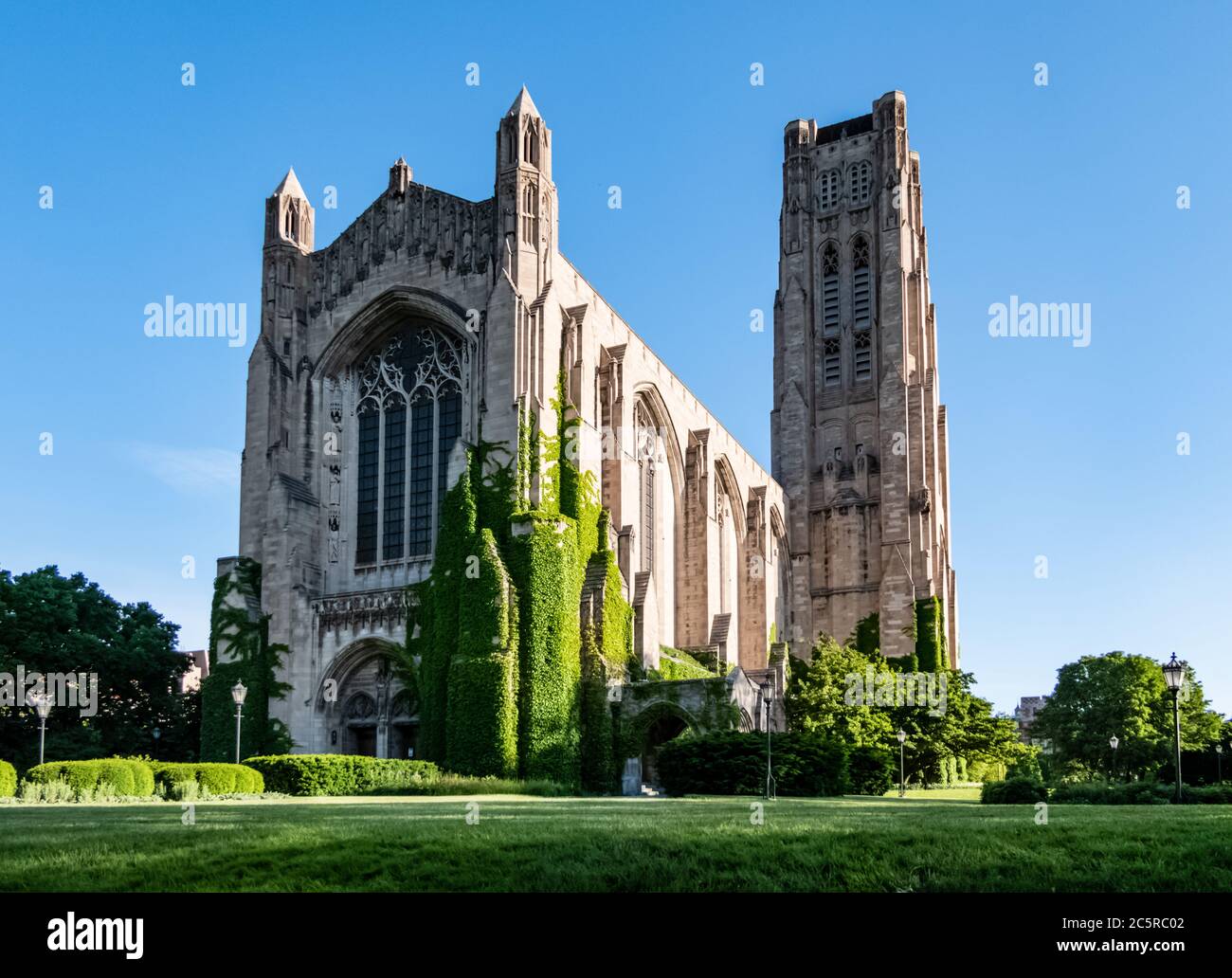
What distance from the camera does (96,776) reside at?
1043 inches

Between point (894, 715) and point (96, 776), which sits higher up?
point (894, 715)

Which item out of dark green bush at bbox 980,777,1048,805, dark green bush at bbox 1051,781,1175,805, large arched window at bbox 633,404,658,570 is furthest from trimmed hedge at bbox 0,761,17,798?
large arched window at bbox 633,404,658,570

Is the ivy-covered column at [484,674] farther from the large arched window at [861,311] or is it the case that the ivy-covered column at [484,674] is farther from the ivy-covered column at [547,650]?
the large arched window at [861,311]

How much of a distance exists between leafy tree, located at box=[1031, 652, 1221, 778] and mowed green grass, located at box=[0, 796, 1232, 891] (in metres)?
52.7

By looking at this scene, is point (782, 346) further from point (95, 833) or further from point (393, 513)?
point (95, 833)

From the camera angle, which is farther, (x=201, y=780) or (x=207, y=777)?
(x=207, y=777)

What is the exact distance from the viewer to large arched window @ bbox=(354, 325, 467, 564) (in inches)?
1662

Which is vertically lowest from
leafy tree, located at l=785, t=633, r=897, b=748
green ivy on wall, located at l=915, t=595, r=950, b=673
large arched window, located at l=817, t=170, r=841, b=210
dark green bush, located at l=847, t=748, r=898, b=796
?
dark green bush, located at l=847, t=748, r=898, b=796

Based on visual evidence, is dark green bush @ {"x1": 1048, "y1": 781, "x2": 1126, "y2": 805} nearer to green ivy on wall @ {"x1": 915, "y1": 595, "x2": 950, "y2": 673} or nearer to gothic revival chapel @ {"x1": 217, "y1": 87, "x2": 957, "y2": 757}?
gothic revival chapel @ {"x1": 217, "y1": 87, "x2": 957, "y2": 757}

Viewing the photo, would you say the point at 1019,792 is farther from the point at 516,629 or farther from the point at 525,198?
the point at 525,198

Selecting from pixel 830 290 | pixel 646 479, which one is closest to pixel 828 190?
pixel 830 290

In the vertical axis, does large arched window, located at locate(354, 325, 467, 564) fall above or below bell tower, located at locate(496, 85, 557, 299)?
below

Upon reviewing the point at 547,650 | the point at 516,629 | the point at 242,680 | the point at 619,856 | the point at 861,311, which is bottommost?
the point at 619,856

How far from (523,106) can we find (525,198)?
325 cm
